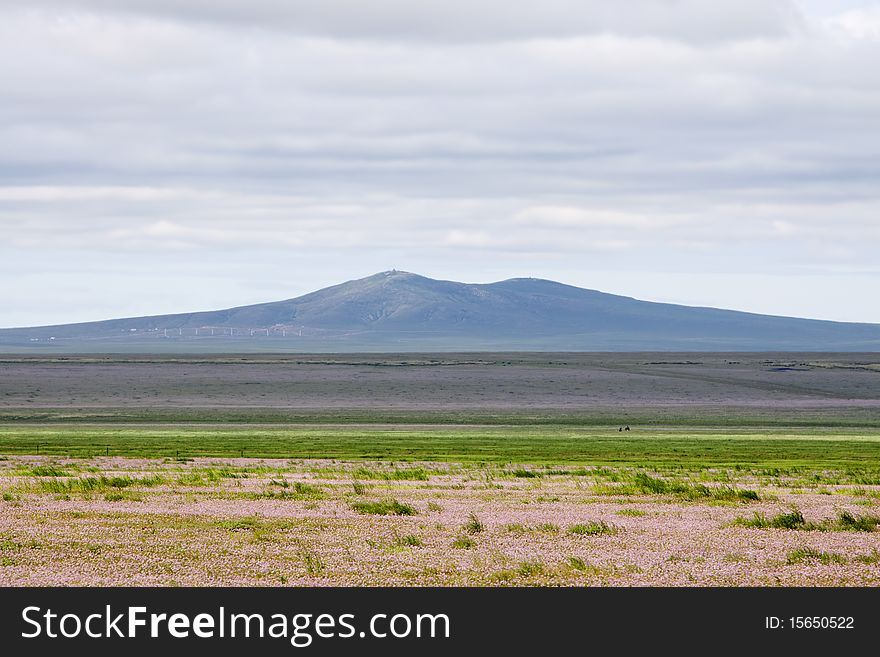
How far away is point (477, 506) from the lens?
27922 millimetres

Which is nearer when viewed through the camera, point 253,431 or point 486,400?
point 253,431

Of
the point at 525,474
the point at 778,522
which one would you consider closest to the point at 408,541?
the point at 778,522

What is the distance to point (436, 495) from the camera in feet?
101

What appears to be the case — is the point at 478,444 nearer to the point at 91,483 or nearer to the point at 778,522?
the point at 91,483

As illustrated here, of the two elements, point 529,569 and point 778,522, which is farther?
point 778,522

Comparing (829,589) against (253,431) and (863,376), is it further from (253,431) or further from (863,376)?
(863,376)

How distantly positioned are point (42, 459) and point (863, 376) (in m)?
108

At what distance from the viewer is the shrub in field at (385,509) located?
25.6m

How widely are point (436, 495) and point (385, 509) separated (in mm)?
5131

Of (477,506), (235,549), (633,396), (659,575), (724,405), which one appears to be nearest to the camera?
(659,575)

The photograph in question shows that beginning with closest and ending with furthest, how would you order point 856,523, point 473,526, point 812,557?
point 812,557 < point 473,526 < point 856,523

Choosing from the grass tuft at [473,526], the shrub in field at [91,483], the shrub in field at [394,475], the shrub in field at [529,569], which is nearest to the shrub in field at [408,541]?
the grass tuft at [473,526]

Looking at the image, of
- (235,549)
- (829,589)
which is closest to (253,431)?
(235,549)

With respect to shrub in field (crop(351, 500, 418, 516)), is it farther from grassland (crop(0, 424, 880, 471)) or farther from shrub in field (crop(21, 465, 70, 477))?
grassland (crop(0, 424, 880, 471))
